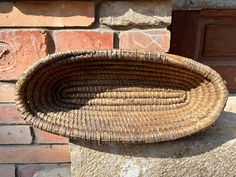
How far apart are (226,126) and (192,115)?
110 mm

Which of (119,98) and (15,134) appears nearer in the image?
(119,98)

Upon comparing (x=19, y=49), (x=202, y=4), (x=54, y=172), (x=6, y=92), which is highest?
(x=202, y=4)

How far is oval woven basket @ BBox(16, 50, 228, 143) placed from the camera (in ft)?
2.36

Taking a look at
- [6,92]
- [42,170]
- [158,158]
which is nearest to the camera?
[158,158]

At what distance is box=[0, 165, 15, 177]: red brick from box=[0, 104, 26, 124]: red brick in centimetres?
14

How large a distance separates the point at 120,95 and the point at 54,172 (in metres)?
0.34

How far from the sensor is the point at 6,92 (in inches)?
35.3

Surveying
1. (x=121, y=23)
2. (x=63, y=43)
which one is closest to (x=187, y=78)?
(x=121, y=23)

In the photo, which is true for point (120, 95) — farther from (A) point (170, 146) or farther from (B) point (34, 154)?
(B) point (34, 154)

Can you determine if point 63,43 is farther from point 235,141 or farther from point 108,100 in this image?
point 235,141

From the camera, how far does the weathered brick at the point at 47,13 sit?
31.4 inches

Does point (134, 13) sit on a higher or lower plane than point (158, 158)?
higher

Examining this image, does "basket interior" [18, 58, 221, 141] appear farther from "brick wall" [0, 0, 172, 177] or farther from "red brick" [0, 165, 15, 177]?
"red brick" [0, 165, 15, 177]

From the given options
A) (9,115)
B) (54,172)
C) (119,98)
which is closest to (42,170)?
(54,172)
